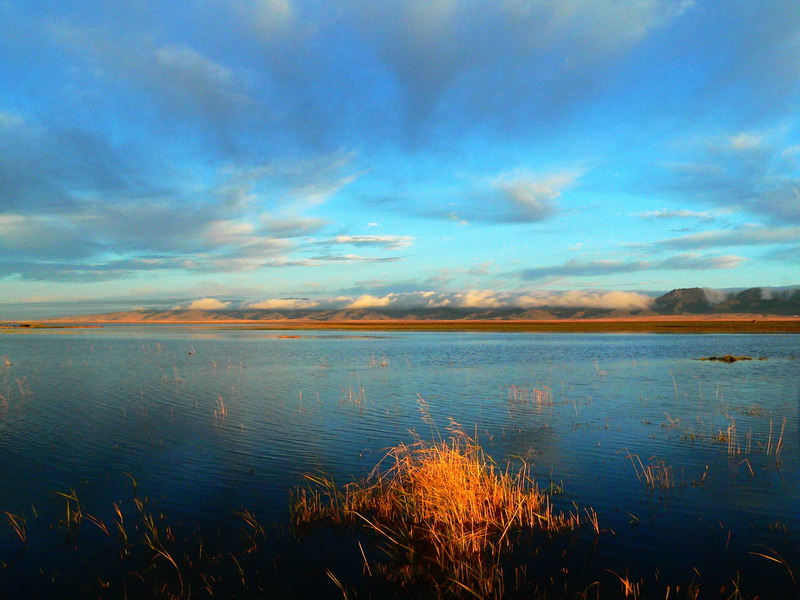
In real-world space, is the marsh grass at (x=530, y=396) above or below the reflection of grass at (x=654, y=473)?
above

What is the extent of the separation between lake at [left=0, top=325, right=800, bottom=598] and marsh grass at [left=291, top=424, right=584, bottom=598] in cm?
56

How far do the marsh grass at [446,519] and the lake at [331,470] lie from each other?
56 cm

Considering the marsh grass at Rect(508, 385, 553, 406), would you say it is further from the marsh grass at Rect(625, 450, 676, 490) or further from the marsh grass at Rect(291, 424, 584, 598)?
the marsh grass at Rect(291, 424, 584, 598)

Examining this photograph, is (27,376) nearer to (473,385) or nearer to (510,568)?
(473,385)

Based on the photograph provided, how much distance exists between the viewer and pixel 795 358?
48.4 m

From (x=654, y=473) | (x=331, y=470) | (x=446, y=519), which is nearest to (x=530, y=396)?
(x=654, y=473)

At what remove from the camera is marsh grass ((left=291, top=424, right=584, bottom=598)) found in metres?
8.73

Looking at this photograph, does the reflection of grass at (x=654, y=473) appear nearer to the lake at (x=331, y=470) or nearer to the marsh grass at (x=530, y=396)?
the lake at (x=331, y=470)

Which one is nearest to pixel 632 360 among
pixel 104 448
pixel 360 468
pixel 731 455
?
pixel 731 455

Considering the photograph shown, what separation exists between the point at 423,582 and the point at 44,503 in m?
8.83

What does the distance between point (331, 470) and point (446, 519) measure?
553 centimetres

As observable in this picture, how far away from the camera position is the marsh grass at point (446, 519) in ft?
28.7

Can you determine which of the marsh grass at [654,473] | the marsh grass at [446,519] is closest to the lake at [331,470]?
the marsh grass at [654,473]

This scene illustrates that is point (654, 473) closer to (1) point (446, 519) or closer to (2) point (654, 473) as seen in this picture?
(2) point (654, 473)
